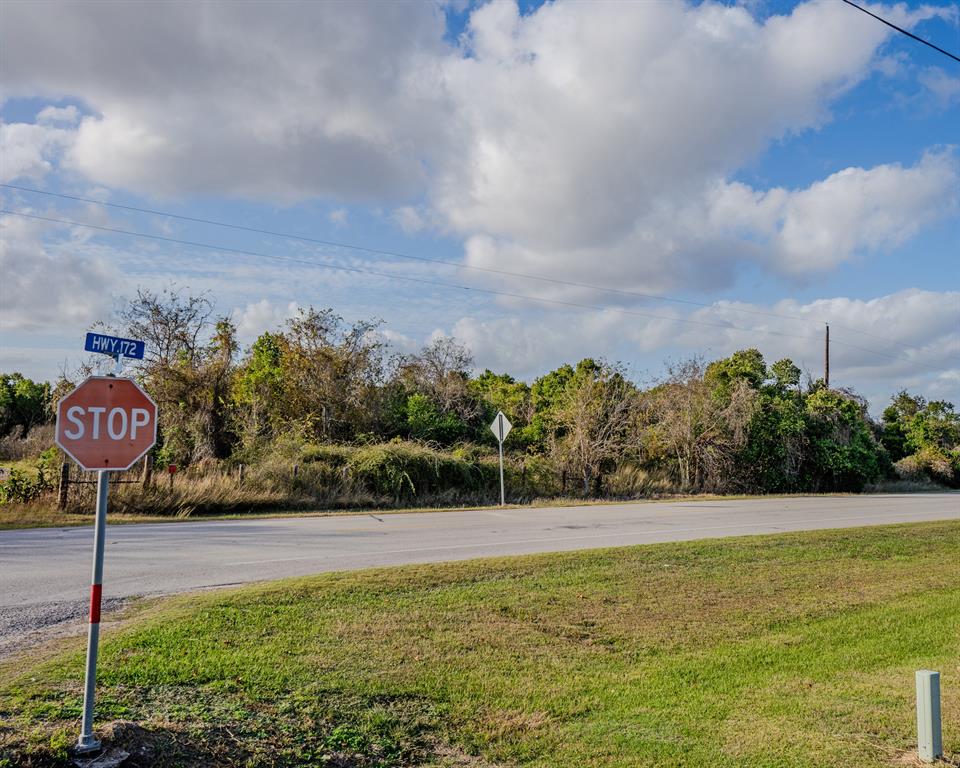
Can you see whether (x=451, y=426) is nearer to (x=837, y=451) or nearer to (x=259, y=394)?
(x=259, y=394)

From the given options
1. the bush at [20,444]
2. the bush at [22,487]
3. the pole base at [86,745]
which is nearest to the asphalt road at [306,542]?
the pole base at [86,745]

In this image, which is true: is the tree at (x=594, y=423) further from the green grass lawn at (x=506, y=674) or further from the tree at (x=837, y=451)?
the green grass lawn at (x=506, y=674)

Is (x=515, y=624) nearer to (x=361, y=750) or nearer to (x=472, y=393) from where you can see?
(x=361, y=750)

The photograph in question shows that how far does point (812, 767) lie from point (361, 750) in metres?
2.86

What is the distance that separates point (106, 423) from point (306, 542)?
9265 millimetres

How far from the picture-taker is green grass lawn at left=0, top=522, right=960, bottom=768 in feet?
Answer: 15.7

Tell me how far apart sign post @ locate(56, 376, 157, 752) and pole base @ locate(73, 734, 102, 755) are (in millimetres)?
284

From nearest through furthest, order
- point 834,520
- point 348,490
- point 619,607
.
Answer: point 619,607
point 834,520
point 348,490

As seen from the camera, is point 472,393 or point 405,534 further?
point 472,393

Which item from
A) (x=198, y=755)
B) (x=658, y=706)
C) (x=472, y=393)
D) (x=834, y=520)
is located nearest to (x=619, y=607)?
(x=658, y=706)

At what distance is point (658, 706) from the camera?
18.4ft

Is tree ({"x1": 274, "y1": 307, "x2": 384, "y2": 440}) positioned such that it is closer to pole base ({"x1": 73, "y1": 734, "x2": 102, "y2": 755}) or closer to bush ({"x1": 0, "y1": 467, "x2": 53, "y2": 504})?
bush ({"x1": 0, "y1": 467, "x2": 53, "y2": 504})

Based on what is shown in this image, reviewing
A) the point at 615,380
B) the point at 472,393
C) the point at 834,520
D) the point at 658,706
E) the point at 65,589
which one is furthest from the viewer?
the point at 472,393

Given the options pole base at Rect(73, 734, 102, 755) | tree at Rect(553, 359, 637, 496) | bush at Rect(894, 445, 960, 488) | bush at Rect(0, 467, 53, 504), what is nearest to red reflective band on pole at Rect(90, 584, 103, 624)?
pole base at Rect(73, 734, 102, 755)
